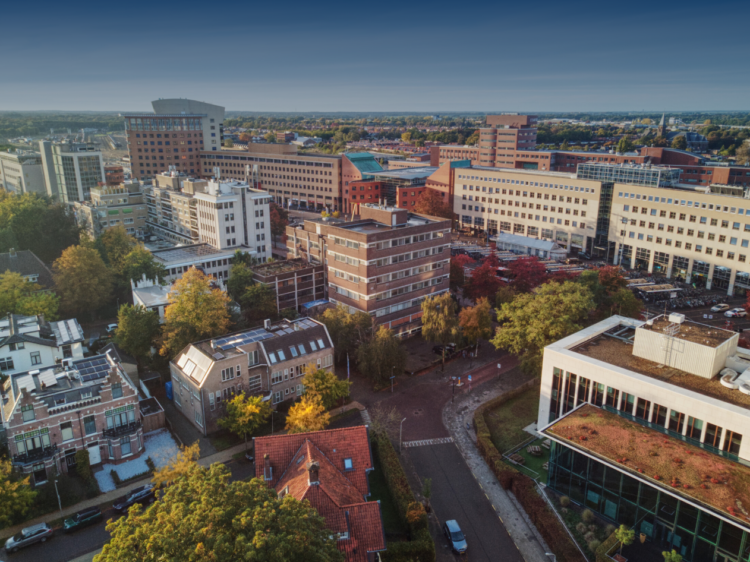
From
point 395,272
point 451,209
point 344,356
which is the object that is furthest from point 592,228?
point 344,356

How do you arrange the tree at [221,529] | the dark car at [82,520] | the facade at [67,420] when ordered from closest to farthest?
the tree at [221,529] < the dark car at [82,520] < the facade at [67,420]

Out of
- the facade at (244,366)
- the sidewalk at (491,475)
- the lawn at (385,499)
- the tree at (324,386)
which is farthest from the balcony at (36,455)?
the sidewalk at (491,475)

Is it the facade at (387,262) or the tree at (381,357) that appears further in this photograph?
the facade at (387,262)

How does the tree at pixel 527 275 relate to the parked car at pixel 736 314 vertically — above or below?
above

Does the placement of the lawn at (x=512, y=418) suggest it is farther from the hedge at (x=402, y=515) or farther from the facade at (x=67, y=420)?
the facade at (x=67, y=420)

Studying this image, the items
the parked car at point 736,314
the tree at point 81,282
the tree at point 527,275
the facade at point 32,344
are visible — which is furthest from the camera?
the parked car at point 736,314

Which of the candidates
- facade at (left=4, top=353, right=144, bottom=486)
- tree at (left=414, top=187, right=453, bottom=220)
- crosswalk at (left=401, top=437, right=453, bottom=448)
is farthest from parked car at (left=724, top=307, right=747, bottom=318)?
facade at (left=4, top=353, right=144, bottom=486)
